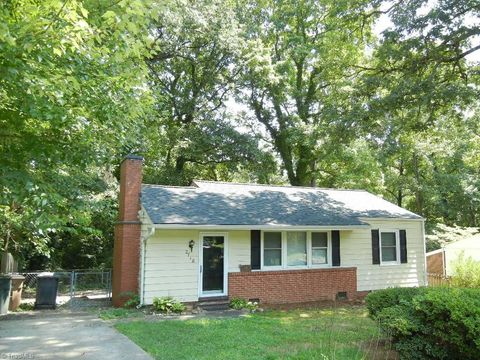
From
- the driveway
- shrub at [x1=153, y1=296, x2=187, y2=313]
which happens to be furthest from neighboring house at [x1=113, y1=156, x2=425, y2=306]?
the driveway

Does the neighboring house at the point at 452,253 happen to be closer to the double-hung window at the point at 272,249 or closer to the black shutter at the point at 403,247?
the black shutter at the point at 403,247

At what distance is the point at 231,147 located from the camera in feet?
75.9

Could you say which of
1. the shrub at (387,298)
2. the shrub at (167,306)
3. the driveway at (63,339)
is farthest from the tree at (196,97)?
the shrub at (387,298)

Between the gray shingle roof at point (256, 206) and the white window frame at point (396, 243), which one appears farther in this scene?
the white window frame at point (396, 243)

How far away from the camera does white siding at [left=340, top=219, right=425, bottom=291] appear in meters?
15.7

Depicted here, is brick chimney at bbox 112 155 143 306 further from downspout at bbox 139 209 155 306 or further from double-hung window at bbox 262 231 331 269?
double-hung window at bbox 262 231 331 269

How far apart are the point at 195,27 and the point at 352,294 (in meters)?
14.9

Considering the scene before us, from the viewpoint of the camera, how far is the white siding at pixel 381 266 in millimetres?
15688

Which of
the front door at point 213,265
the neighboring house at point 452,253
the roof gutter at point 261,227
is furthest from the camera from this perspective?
the neighboring house at point 452,253

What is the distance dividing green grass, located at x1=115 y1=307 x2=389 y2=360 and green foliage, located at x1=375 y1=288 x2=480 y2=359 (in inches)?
17.8

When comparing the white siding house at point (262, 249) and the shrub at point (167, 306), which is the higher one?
the white siding house at point (262, 249)

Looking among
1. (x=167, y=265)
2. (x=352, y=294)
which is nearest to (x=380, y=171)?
(x=352, y=294)

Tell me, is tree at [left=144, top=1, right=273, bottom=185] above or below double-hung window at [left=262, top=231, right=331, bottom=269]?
above

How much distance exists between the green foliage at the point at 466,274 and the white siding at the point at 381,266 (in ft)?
4.75
